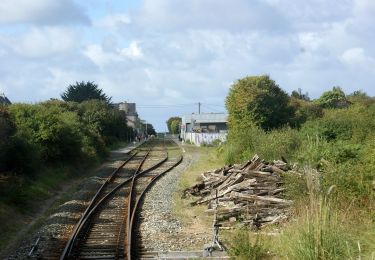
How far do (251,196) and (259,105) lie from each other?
27.9 meters

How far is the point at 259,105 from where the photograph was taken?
44.2 metres

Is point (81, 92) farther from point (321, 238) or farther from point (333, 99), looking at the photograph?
point (321, 238)

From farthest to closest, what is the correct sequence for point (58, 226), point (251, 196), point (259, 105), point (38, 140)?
point (259, 105) → point (38, 140) → point (251, 196) → point (58, 226)

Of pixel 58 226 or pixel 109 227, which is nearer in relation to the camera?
pixel 109 227

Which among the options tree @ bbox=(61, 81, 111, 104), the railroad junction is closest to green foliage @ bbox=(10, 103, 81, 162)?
the railroad junction

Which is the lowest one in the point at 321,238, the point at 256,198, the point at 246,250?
the point at 246,250

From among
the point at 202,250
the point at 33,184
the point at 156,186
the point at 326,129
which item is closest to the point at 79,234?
the point at 202,250

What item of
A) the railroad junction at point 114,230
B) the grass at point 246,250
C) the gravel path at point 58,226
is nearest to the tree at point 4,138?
the gravel path at point 58,226

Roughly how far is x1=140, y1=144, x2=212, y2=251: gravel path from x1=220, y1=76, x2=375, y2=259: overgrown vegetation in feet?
8.43

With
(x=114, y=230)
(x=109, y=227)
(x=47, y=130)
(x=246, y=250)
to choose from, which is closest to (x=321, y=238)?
(x=246, y=250)

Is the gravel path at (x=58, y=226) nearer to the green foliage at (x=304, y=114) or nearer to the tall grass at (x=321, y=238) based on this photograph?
the tall grass at (x=321, y=238)

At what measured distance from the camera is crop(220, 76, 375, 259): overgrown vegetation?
29.5 ft

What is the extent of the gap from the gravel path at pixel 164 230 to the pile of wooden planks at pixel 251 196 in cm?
110

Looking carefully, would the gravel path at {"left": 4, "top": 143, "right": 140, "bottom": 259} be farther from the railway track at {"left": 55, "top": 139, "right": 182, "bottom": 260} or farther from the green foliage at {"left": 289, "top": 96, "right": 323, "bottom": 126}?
the green foliage at {"left": 289, "top": 96, "right": 323, "bottom": 126}
